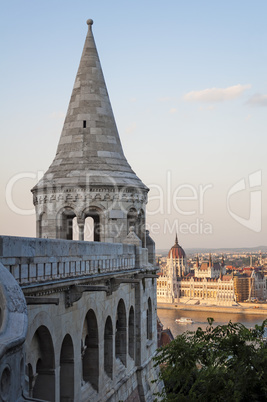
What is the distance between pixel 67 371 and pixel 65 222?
696 cm

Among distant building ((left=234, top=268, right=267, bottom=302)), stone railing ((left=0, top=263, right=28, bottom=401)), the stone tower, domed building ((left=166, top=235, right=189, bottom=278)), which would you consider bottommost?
distant building ((left=234, top=268, right=267, bottom=302))

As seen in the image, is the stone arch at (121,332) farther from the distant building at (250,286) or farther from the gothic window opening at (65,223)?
the distant building at (250,286)

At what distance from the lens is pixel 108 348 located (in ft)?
41.7

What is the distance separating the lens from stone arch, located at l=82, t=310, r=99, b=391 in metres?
11.6

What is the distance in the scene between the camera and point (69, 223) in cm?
1703

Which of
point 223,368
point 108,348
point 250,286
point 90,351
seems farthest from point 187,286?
point 223,368

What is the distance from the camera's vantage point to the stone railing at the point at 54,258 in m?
7.84

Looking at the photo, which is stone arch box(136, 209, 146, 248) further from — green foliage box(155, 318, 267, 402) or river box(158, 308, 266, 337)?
river box(158, 308, 266, 337)

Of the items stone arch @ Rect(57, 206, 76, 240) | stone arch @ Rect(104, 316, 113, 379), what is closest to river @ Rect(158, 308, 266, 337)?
stone arch @ Rect(57, 206, 76, 240)

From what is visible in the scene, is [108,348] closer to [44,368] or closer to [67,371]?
[67,371]

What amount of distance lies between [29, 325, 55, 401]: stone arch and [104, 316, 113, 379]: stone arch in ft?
11.1

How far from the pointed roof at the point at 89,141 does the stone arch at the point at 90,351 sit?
17.3 feet

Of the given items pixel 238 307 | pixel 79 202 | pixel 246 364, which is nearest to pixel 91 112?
pixel 79 202

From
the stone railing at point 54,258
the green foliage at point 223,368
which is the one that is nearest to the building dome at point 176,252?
the stone railing at point 54,258
